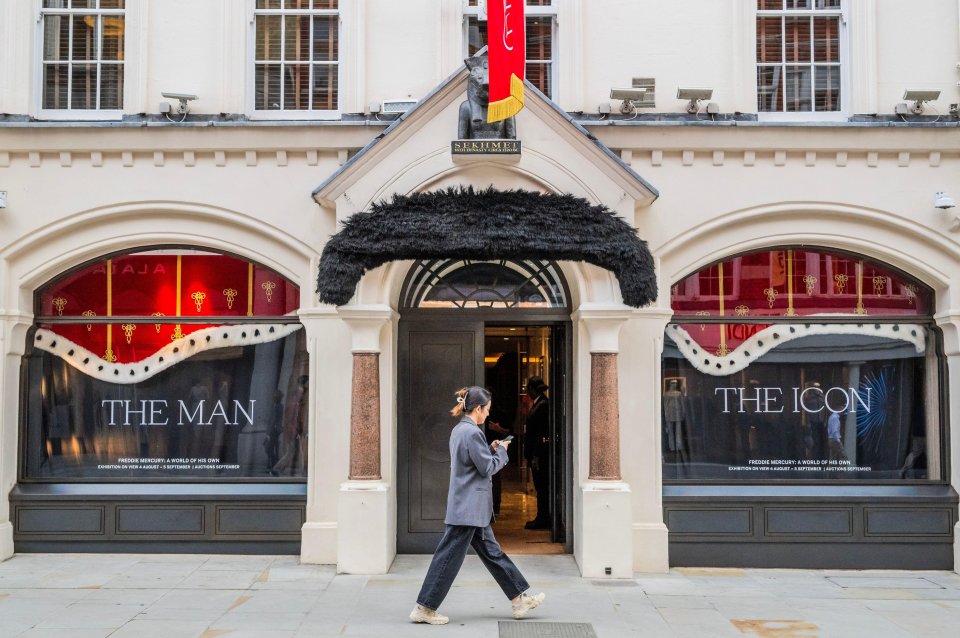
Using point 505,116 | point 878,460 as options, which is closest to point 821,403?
point 878,460

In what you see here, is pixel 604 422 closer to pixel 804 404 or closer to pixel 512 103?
pixel 804 404

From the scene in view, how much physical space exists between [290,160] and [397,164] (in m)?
1.32

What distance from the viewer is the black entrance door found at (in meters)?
9.49

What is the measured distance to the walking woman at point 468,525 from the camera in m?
6.74

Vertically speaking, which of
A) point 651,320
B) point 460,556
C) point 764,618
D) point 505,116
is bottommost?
point 764,618

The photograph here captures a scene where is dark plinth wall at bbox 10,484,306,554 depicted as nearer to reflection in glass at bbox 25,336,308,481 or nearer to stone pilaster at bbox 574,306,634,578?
reflection in glass at bbox 25,336,308,481

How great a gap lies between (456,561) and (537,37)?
573cm

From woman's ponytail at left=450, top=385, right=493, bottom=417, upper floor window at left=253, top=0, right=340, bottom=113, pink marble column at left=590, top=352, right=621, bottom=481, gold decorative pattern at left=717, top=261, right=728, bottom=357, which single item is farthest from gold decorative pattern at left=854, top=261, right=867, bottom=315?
upper floor window at left=253, top=0, right=340, bottom=113

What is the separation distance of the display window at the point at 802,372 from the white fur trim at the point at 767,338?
0.03ft

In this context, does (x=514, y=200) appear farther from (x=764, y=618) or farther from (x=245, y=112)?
(x=764, y=618)

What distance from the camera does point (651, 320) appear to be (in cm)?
916

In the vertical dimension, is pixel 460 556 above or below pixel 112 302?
below

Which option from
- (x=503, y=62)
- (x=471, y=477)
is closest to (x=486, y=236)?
(x=503, y=62)

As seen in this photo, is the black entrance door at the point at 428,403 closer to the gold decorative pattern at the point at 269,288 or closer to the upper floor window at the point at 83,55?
the gold decorative pattern at the point at 269,288
